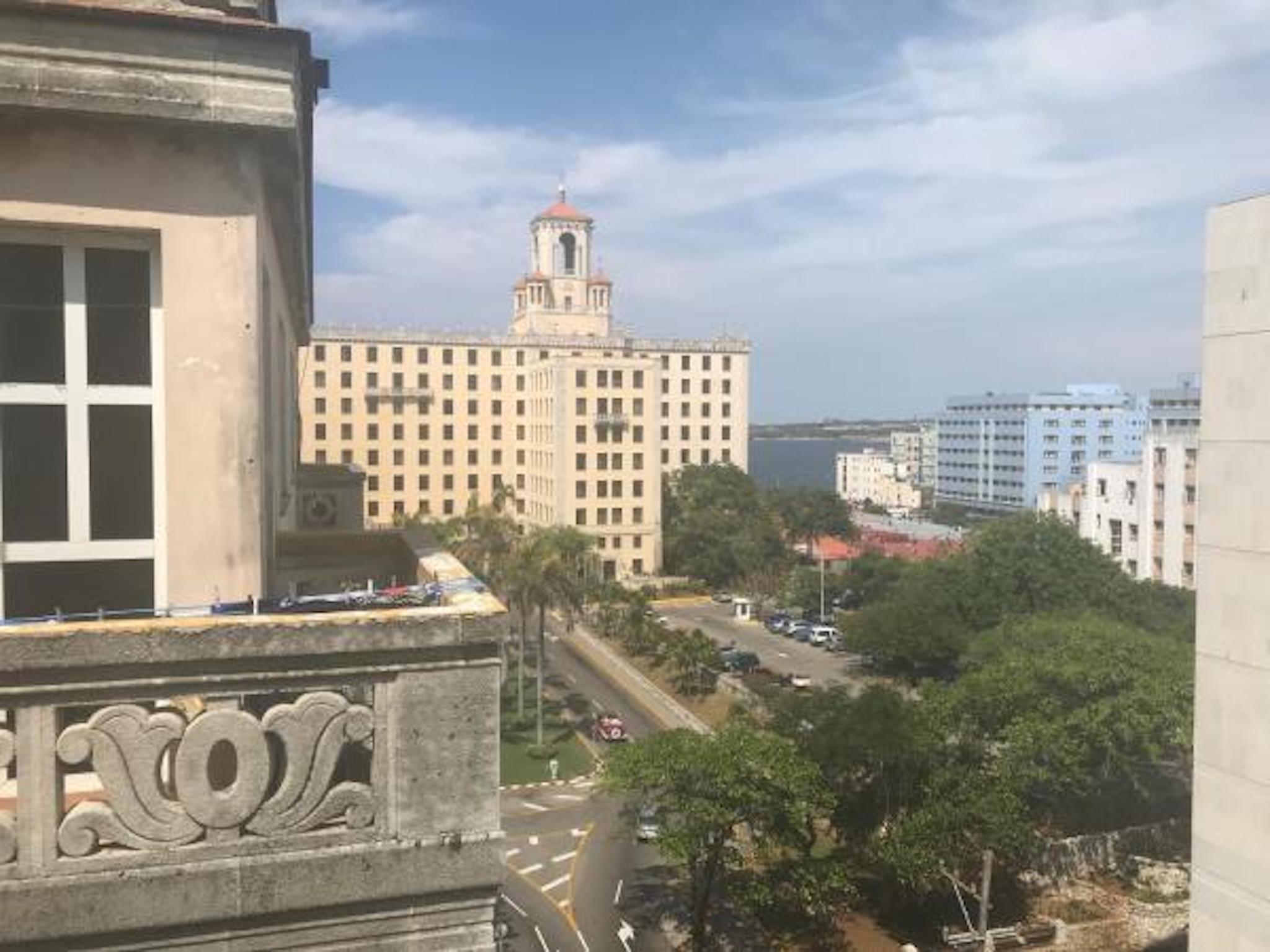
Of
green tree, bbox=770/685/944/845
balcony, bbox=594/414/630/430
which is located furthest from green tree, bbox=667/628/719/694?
balcony, bbox=594/414/630/430

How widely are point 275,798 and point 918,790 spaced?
23.9m

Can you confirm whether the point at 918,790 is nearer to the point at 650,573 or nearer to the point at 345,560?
the point at 345,560

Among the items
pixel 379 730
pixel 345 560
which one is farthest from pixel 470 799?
pixel 345 560

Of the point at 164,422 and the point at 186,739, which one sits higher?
the point at 164,422

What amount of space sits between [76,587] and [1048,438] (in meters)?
135

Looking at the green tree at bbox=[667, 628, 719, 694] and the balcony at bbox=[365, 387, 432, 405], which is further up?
the balcony at bbox=[365, 387, 432, 405]

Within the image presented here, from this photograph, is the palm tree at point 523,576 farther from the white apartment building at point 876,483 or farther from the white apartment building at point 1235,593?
the white apartment building at point 876,483

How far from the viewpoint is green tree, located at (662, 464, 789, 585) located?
240 ft

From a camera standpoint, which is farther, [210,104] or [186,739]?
[210,104]

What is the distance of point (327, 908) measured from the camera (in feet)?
12.2

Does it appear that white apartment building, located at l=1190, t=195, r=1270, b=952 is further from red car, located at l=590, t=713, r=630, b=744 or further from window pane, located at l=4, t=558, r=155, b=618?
red car, located at l=590, t=713, r=630, b=744

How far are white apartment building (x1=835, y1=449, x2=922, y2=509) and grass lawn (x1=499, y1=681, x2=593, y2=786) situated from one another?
12939cm

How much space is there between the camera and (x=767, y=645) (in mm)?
56031

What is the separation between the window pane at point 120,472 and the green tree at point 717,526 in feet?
224
